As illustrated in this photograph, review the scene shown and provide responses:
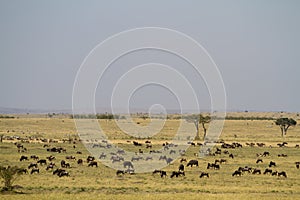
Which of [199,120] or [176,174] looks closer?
[176,174]

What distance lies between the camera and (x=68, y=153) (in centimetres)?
5600

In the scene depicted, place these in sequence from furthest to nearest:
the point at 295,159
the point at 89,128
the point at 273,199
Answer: the point at 89,128
the point at 295,159
the point at 273,199

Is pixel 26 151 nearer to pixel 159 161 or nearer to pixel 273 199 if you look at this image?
pixel 159 161

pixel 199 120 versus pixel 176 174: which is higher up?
pixel 199 120

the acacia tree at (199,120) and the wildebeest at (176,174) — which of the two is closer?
the wildebeest at (176,174)

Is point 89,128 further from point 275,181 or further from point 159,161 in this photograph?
point 275,181

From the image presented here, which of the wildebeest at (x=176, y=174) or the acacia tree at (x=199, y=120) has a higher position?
the acacia tree at (x=199, y=120)

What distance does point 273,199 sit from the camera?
85.9 ft

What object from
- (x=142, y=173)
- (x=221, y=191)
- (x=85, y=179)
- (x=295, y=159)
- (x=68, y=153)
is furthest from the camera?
(x=68, y=153)

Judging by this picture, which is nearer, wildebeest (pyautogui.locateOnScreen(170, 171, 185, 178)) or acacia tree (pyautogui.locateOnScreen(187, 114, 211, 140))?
wildebeest (pyautogui.locateOnScreen(170, 171, 185, 178))

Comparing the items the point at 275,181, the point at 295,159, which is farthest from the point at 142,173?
the point at 295,159

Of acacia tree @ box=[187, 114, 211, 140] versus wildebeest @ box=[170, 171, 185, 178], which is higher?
acacia tree @ box=[187, 114, 211, 140]

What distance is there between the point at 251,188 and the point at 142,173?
9467 mm

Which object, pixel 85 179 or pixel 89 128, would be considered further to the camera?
pixel 89 128
